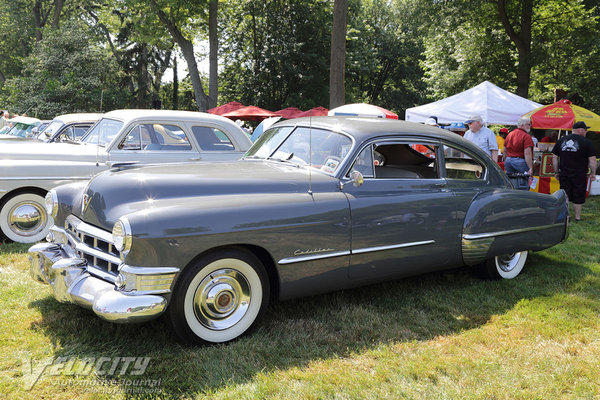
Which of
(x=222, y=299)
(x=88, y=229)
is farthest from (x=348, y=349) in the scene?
(x=88, y=229)

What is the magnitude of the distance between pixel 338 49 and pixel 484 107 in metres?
3.84

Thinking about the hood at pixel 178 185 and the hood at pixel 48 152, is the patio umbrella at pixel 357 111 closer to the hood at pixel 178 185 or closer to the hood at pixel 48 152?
the hood at pixel 48 152

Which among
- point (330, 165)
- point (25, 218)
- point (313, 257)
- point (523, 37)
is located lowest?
point (25, 218)

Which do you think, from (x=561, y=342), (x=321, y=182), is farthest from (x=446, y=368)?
(x=321, y=182)

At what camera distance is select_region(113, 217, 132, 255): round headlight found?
2842mm

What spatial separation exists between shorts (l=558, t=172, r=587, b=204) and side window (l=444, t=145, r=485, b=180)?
409 centimetres

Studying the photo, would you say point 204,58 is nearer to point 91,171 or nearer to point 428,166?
point 91,171

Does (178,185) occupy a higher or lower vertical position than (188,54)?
lower

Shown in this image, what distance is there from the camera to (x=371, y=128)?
4.12 meters

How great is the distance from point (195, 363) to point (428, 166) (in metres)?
3.20

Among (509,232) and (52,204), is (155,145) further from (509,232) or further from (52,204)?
(509,232)

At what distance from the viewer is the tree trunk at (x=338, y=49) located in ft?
38.3

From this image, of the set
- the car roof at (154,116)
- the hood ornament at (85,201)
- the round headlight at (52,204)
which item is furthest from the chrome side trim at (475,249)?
the car roof at (154,116)

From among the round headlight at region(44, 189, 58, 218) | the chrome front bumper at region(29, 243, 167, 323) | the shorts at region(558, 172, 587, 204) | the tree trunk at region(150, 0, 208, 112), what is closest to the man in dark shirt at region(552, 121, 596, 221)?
the shorts at region(558, 172, 587, 204)
